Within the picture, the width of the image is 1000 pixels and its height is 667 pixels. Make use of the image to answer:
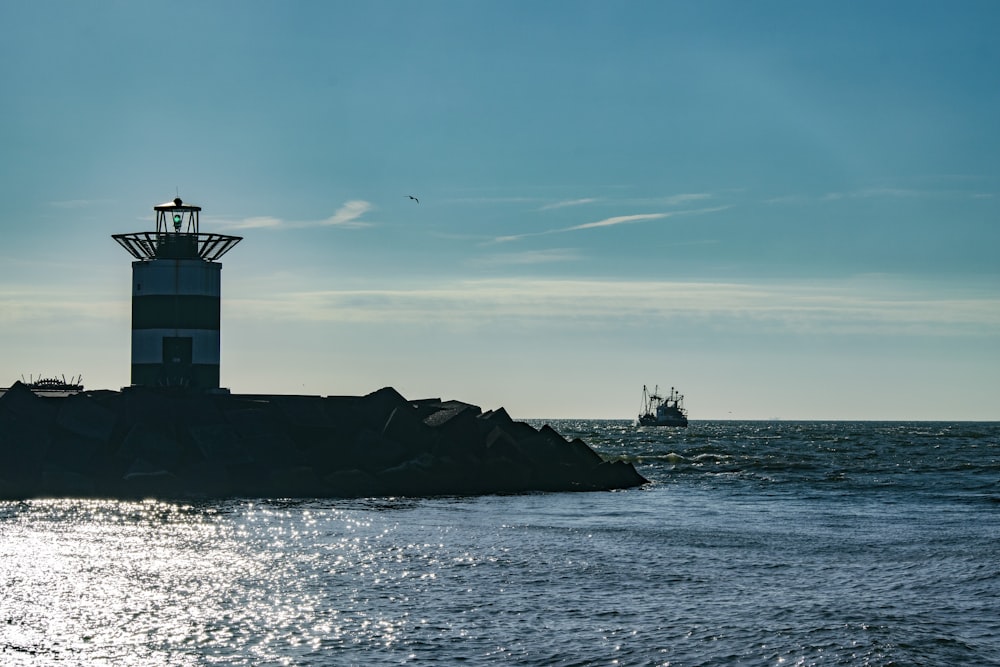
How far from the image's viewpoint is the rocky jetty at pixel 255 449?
33.0m

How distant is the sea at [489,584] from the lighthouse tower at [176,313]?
7.89m

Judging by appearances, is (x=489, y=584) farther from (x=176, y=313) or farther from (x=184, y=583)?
(x=176, y=313)

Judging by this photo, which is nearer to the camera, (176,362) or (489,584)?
(489,584)

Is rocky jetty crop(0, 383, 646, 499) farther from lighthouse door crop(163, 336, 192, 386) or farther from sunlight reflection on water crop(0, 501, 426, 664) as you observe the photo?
sunlight reflection on water crop(0, 501, 426, 664)

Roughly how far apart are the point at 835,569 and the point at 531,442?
21.5 m

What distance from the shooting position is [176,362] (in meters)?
37.6

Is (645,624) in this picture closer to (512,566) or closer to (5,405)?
(512,566)

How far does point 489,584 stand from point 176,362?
73.5 ft

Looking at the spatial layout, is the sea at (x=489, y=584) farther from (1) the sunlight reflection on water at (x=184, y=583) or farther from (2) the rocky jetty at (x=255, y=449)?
(2) the rocky jetty at (x=255, y=449)

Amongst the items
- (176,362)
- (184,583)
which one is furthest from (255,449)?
(184,583)

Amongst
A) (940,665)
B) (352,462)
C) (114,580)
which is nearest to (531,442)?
(352,462)

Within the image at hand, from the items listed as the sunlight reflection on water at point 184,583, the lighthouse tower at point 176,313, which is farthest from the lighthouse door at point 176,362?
the sunlight reflection on water at point 184,583

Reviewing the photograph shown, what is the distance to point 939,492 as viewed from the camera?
39.1 metres

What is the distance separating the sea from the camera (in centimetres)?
1359
